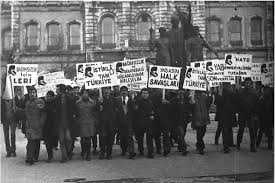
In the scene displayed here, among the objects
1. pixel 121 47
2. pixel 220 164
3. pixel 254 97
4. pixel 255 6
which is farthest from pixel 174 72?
pixel 255 6

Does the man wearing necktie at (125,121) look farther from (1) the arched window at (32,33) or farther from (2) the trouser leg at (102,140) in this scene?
(1) the arched window at (32,33)

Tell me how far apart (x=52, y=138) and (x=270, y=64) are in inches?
239

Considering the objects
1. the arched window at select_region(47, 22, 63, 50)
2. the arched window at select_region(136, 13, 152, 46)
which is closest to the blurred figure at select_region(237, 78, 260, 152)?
the arched window at select_region(136, 13, 152, 46)

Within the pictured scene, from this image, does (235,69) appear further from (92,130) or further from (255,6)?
(255,6)

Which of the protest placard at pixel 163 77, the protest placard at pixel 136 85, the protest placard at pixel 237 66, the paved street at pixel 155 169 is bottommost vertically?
the paved street at pixel 155 169

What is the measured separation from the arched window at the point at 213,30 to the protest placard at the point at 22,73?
2567 centimetres

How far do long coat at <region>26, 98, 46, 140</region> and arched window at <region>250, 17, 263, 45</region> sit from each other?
2706cm

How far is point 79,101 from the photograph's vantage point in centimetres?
1197

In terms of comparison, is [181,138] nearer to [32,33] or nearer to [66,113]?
[66,113]

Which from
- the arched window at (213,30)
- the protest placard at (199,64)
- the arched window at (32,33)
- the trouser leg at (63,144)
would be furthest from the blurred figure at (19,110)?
the arched window at (32,33)

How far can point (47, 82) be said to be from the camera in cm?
1321

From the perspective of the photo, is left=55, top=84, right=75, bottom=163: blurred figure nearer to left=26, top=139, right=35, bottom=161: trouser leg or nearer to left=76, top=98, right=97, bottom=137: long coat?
left=76, top=98, right=97, bottom=137: long coat

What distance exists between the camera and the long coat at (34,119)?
1148 centimetres

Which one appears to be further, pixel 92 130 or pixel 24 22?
pixel 24 22
